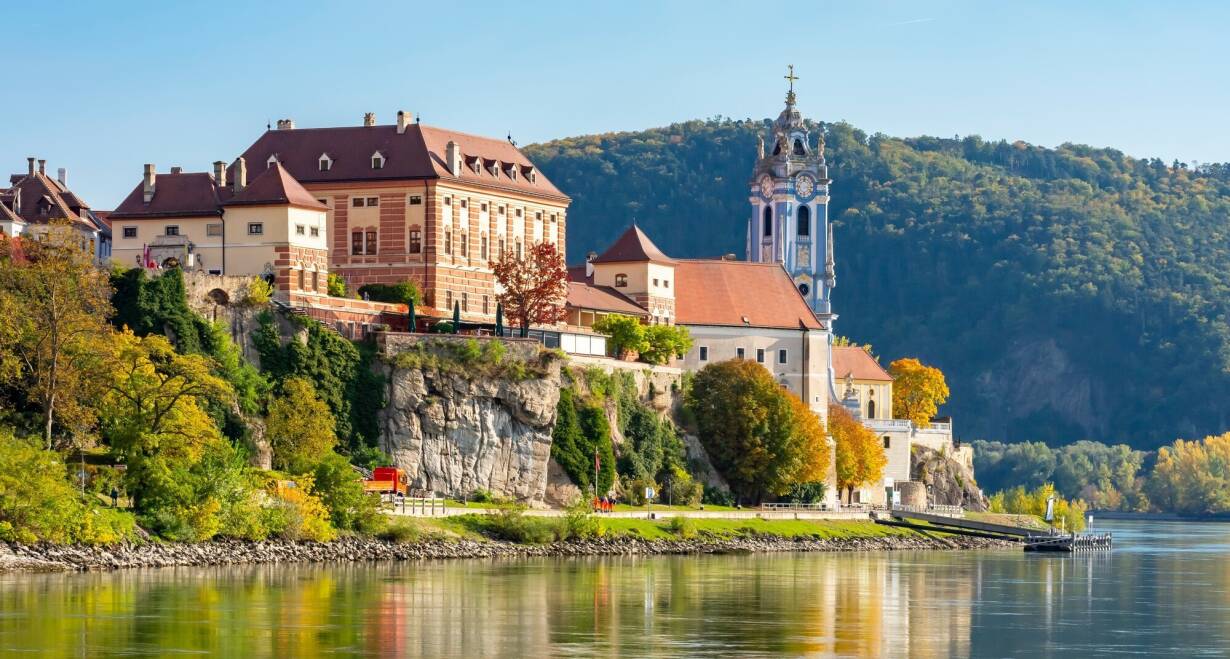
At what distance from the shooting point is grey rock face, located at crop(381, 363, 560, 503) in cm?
11531

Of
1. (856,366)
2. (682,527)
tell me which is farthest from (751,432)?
(856,366)

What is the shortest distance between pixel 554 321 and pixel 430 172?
11143 mm

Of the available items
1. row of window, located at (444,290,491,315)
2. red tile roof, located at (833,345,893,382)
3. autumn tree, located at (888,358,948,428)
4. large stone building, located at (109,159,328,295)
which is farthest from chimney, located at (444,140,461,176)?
autumn tree, located at (888,358,948,428)

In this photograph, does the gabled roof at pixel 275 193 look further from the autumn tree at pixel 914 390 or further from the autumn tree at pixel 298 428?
the autumn tree at pixel 914 390

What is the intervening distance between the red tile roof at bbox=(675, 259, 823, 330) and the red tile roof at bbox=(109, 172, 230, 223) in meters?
38.8

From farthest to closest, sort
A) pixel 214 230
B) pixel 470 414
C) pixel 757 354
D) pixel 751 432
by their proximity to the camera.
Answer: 1. pixel 757 354
2. pixel 751 432
3. pixel 470 414
4. pixel 214 230

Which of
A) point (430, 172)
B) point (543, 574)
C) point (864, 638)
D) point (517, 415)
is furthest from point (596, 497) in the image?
point (864, 638)

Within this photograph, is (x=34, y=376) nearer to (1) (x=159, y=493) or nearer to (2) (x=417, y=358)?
(1) (x=159, y=493)

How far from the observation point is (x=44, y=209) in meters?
125

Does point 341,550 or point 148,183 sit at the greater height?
point 148,183

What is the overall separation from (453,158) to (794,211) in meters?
57.4

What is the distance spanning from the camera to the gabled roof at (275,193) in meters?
115

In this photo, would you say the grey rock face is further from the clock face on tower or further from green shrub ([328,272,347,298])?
the clock face on tower

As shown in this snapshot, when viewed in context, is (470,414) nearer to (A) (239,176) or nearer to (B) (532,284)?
(B) (532,284)
